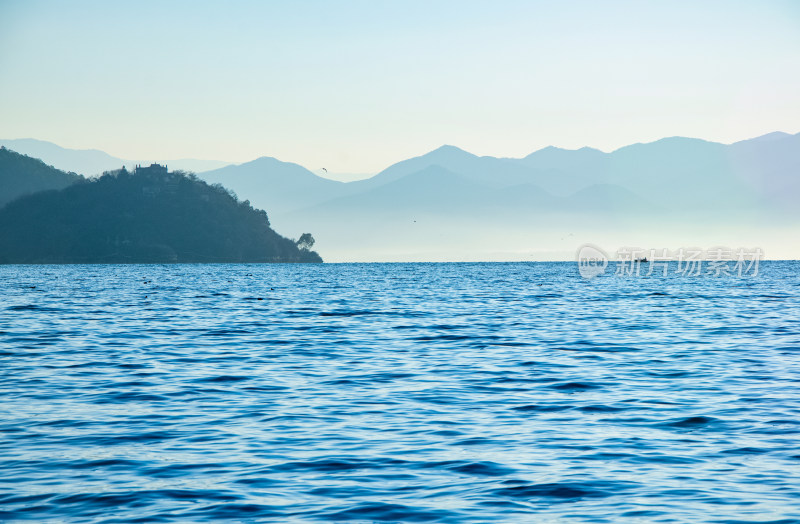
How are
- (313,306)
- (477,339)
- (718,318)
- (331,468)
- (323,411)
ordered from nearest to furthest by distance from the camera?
(331,468)
(323,411)
(477,339)
(718,318)
(313,306)

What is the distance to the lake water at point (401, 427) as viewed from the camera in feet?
42.3

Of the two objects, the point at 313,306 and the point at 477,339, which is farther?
the point at 313,306

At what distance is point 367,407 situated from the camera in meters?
20.7

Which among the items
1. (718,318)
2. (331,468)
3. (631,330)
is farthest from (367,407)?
(718,318)

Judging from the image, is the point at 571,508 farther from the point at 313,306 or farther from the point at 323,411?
the point at 313,306

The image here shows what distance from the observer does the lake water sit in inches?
508

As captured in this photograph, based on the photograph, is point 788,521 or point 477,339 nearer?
point 788,521

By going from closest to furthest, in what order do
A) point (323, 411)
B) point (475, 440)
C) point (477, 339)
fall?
point (475, 440), point (323, 411), point (477, 339)

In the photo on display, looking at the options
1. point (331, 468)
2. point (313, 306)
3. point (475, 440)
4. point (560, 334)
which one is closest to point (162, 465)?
point (331, 468)

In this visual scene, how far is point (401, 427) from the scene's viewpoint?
60.0 feet

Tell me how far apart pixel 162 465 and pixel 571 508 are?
6656 mm

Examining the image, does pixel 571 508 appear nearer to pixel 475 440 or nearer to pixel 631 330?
pixel 475 440

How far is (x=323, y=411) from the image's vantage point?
795 inches

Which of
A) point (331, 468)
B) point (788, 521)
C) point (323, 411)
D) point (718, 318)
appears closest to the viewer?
point (788, 521)
